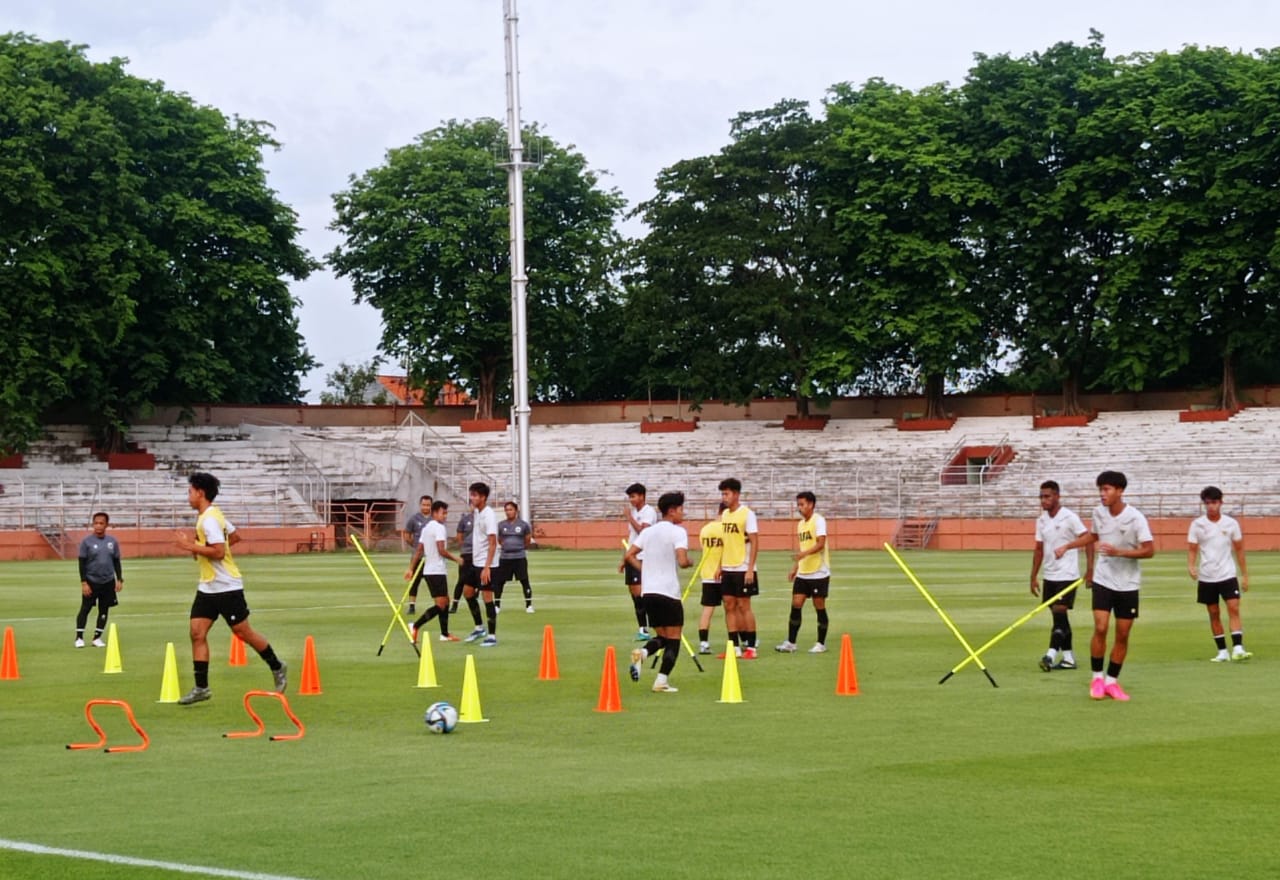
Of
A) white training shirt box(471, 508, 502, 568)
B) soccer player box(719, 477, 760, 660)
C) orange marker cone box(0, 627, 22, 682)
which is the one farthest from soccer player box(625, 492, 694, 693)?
white training shirt box(471, 508, 502, 568)

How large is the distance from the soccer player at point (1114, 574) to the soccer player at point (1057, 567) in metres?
2.60

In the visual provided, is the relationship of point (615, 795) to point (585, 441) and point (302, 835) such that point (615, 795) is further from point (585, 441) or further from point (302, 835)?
point (585, 441)

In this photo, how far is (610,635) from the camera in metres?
25.3

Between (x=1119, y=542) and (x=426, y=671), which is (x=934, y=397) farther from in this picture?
(x=1119, y=542)

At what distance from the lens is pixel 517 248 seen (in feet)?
174

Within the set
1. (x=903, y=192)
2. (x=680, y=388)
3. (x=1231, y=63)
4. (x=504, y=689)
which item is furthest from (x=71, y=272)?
(x=504, y=689)

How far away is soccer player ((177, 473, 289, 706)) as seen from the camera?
17.2 m

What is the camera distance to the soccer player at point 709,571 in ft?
70.1

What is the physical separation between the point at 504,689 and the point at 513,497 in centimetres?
4813

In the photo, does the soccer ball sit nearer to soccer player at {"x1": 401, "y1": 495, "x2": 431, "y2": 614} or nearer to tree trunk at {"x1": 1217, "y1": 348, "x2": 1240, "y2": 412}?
soccer player at {"x1": 401, "y1": 495, "x2": 431, "y2": 614}

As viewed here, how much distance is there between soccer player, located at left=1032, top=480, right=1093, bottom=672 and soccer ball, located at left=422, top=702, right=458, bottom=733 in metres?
7.37

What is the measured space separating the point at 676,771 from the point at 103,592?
13616mm

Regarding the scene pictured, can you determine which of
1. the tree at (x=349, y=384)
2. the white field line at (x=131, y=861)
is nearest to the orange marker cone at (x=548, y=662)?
the white field line at (x=131, y=861)

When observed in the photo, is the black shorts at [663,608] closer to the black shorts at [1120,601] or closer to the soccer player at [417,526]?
the black shorts at [1120,601]
